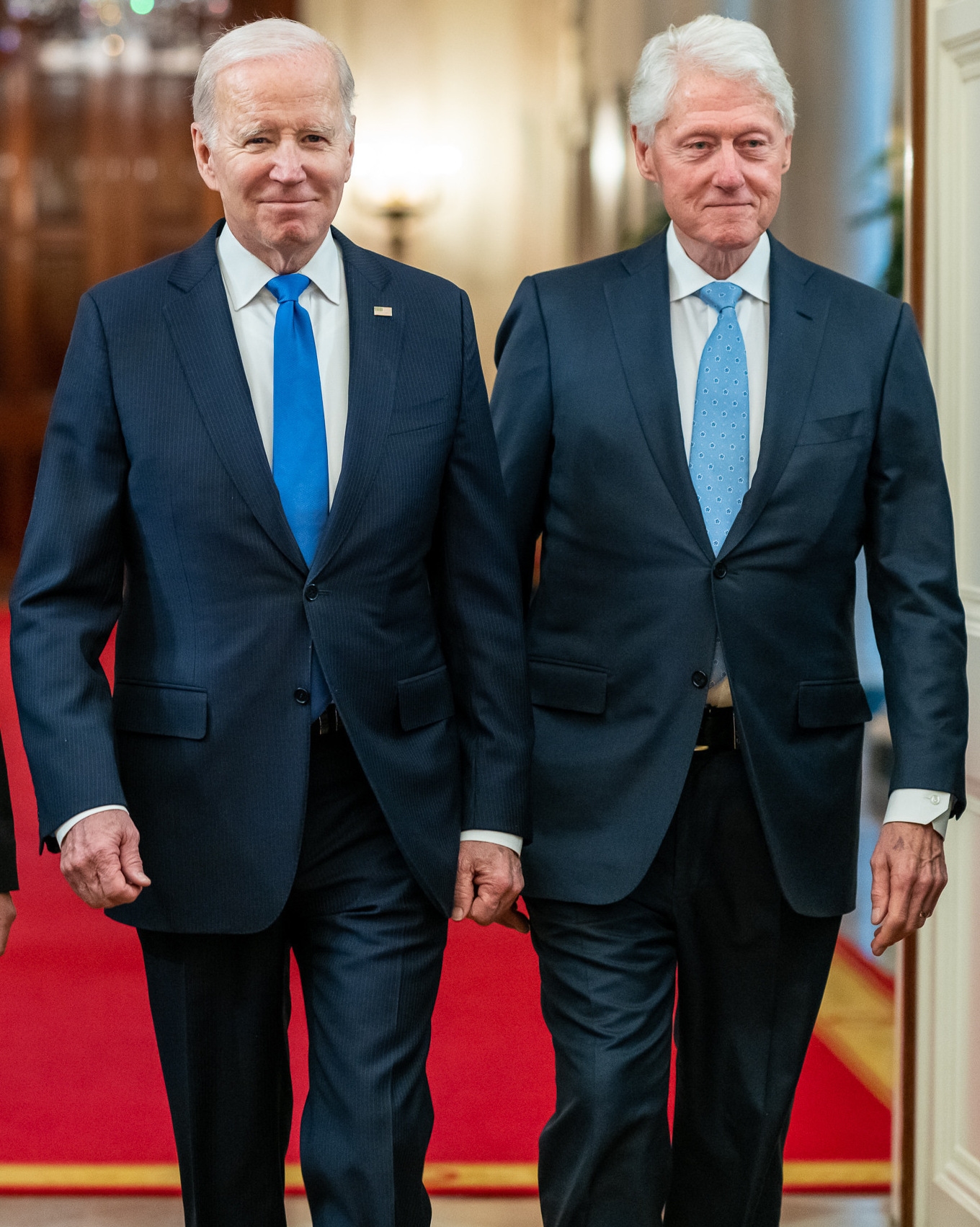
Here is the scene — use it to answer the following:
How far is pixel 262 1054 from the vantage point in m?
2.06

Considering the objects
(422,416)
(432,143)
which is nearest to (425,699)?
(422,416)

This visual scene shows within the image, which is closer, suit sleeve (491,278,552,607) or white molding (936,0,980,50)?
suit sleeve (491,278,552,607)

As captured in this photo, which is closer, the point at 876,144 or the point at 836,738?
the point at 836,738

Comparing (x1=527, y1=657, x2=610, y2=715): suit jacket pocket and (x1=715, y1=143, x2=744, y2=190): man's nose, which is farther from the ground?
(x1=715, y1=143, x2=744, y2=190): man's nose

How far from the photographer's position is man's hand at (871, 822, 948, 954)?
2.13 metres

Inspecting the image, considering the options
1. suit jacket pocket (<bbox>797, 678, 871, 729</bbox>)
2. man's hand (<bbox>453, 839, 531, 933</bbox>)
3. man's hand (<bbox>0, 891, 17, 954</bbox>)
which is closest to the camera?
man's hand (<bbox>0, 891, 17, 954</bbox>)

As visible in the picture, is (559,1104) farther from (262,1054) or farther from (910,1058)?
(910,1058)

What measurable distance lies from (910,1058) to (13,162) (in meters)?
3.59

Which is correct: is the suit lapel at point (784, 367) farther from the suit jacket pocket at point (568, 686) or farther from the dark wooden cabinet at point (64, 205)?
the dark wooden cabinet at point (64, 205)

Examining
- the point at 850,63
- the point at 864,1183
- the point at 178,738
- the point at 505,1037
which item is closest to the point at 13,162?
the point at 850,63

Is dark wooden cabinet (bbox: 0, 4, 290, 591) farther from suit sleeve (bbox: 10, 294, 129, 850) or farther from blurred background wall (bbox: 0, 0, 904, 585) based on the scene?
suit sleeve (bbox: 10, 294, 129, 850)

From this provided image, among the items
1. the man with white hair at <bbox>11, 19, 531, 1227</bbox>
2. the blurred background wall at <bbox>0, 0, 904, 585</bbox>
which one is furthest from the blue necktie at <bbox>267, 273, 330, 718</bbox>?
the blurred background wall at <bbox>0, 0, 904, 585</bbox>

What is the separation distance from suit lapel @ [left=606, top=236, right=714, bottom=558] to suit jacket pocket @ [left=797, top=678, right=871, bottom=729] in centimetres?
25

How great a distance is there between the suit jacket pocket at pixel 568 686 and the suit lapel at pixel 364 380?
43 centimetres
